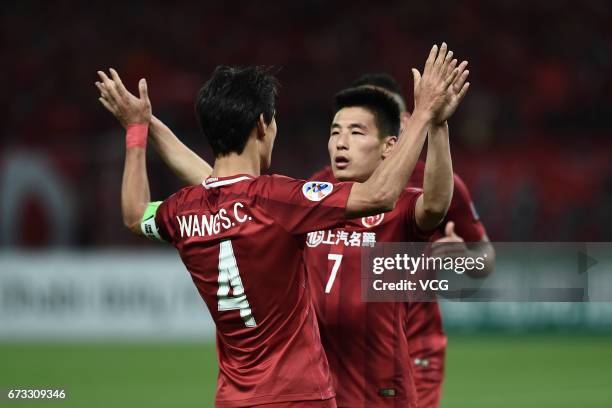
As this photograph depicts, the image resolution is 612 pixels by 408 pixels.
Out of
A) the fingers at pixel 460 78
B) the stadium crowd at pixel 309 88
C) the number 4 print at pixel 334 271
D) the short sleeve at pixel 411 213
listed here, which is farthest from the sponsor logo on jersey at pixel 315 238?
the stadium crowd at pixel 309 88

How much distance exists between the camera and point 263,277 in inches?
143

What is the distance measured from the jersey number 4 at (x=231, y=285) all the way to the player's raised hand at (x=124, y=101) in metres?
0.94

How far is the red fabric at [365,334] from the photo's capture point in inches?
175

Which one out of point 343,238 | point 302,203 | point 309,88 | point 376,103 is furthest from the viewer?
point 309,88

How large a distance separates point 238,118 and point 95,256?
10.2m

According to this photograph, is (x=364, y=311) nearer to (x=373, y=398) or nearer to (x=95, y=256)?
(x=373, y=398)

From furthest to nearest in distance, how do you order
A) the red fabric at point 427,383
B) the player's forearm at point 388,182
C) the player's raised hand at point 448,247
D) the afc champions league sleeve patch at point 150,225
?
the red fabric at point 427,383 < the player's raised hand at point 448,247 < the afc champions league sleeve patch at point 150,225 < the player's forearm at point 388,182

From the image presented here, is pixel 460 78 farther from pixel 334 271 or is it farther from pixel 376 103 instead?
pixel 334 271

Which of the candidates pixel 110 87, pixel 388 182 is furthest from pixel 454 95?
pixel 110 87

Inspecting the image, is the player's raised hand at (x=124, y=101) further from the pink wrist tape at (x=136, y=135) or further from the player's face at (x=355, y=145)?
the player's face at (x=355, y=145)

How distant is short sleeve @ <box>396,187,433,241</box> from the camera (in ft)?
14.2

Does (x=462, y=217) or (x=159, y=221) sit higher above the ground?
(x=462, y=217)

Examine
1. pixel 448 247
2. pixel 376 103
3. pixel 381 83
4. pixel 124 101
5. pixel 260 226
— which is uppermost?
pixel 381 83

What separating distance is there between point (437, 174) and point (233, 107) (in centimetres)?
88
